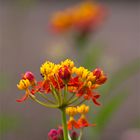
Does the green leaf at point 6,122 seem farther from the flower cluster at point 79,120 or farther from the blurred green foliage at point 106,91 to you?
the flower cluster at point 79,120

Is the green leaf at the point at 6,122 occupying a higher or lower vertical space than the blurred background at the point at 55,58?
lower

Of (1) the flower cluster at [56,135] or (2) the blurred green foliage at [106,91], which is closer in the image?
(1) the flower cluster at [56,135]

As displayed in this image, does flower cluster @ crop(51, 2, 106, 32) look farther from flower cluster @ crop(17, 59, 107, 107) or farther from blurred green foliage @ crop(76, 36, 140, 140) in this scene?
flower cluster @ crop(17, 59, 107, 107)

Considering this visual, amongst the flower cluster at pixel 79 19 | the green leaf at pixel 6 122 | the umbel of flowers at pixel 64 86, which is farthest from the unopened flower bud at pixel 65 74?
the flower cluster at pixel 79 19

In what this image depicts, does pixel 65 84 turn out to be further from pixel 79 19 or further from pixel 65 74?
pixel 79 19

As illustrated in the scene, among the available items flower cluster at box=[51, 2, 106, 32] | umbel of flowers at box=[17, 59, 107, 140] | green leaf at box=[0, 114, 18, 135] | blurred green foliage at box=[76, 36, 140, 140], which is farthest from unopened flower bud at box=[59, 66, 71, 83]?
flower cluster at box=[51, 2, 106, 32]

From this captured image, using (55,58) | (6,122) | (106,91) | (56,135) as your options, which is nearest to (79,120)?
(56,135)

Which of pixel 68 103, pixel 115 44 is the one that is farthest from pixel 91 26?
pixel 68 103

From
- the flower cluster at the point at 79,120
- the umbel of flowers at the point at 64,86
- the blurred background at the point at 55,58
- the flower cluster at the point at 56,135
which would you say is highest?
the blurred background at the point at 55,58
